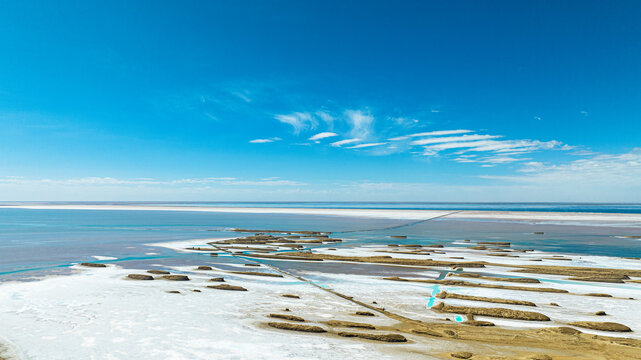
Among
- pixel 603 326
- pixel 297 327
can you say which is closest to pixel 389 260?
pixel 603 326

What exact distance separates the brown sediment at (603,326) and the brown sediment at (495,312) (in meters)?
0.99

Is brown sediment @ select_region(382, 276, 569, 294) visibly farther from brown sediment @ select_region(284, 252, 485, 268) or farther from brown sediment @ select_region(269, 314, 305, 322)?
brown sediment @ select_region(269, 314, 305, 322)

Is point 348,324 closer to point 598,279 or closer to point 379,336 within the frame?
point 379,336

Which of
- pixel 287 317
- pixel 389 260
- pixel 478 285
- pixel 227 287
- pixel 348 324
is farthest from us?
pixel 389 260

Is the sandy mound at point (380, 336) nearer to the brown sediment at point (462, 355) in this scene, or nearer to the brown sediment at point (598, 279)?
the brown sediment at point (462, 355)

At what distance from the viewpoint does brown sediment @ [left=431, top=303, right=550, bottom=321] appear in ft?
42.8

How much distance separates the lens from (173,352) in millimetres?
10078

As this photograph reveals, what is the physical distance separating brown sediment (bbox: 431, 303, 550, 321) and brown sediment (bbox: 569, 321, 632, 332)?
99cm

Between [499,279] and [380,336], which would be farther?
[499,279]

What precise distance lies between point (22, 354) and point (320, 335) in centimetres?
816

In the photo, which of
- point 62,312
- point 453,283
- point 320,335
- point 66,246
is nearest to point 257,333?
point 320,335

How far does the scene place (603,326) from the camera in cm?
1202

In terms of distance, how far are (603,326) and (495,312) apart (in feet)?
10.6

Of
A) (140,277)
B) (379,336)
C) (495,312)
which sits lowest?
(140,277)
